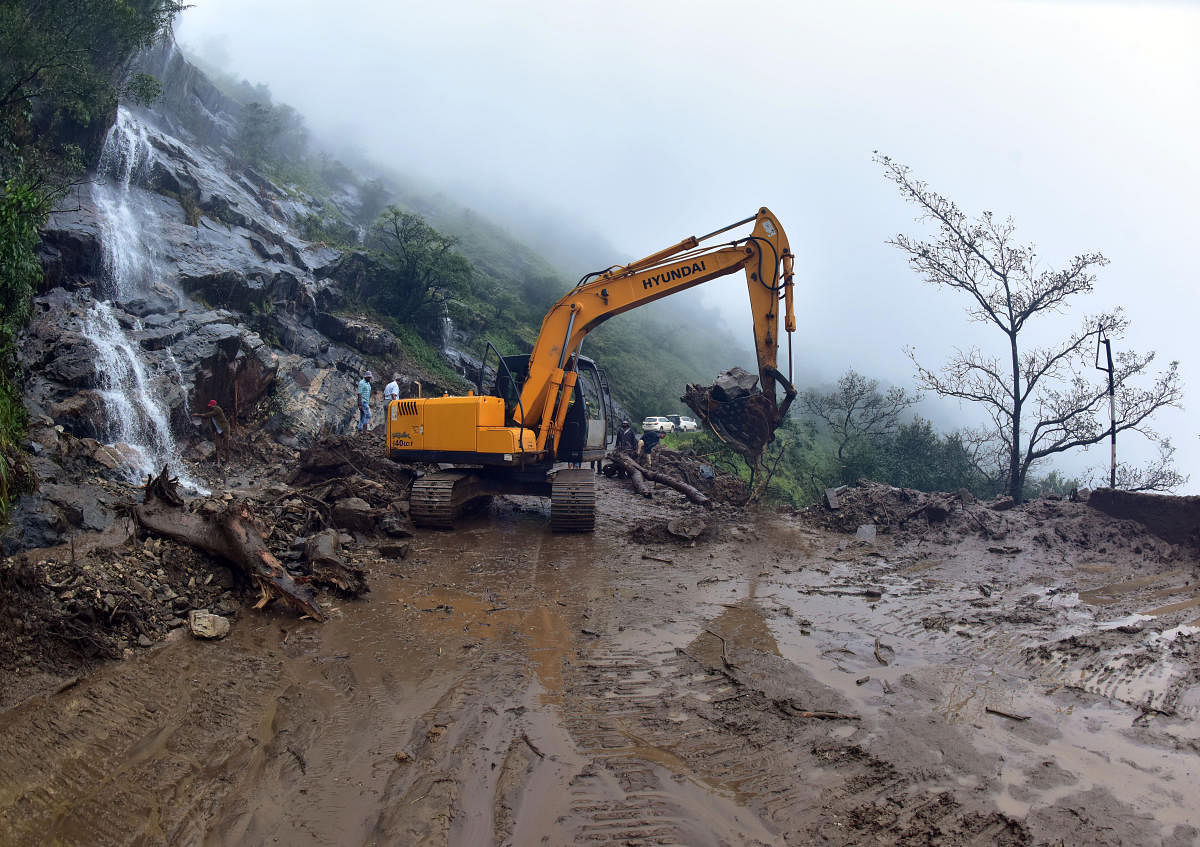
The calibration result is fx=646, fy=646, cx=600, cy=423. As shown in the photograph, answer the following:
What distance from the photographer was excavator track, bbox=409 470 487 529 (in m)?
9.00

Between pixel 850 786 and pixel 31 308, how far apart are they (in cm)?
1416

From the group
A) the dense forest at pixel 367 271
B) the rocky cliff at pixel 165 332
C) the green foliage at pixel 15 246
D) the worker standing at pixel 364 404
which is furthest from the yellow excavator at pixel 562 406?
the worker standing at pixel 364 404

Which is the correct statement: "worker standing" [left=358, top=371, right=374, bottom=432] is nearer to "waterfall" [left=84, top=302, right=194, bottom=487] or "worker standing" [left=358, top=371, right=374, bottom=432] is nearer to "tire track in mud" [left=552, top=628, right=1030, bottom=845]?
"waterfall" [left=84, top=302, right=194, bottom=487]

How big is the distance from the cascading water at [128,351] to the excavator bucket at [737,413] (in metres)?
8.55

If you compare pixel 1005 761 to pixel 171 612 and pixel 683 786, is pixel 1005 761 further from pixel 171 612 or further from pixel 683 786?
pixel 171 612

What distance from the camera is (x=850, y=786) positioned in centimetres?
323

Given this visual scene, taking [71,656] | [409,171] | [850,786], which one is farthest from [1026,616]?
[409,171]

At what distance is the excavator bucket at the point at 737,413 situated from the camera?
33.8 feet

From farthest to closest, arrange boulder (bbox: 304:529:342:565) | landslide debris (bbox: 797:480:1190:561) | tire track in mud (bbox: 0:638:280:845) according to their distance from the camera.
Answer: landslide debris (bbox: 797:480:1190:561)
boulder (bbox: 304:529:342:565)
tire track in mud (bbox: 0:638:280:845)

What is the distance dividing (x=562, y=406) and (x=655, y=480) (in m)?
4.26

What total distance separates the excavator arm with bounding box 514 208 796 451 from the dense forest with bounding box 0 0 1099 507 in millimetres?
1268

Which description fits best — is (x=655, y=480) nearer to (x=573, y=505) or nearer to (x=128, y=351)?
(x=573, y=505)

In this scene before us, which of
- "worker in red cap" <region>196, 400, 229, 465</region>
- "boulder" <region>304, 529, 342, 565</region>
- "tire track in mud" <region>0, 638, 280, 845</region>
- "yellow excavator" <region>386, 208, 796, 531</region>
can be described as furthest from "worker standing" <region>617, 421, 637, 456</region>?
"tire track in mud" <region>0, 638, 280, 845</region>

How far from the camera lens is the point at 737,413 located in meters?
10.6
